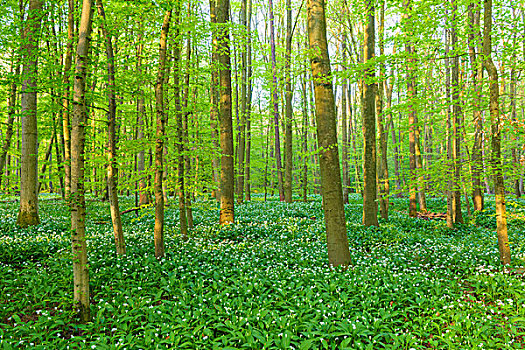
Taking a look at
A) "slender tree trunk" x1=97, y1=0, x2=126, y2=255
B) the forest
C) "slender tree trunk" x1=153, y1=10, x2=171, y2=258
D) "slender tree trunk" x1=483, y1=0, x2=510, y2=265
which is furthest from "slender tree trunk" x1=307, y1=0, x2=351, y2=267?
"slender tree trunk" x1=97, y1=0, x2=126, y2=255

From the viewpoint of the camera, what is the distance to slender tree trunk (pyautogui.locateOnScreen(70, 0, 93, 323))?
4.53 meters

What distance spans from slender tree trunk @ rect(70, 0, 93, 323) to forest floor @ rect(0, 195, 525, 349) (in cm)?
52

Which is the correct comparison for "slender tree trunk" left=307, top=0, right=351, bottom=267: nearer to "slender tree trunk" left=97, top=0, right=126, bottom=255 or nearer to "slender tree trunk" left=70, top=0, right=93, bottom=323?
"slender tree trunk" left=70, top=0, right=93, bottom=323

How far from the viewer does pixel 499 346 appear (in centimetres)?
404

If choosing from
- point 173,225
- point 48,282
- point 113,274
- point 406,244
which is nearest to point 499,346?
point 406,244

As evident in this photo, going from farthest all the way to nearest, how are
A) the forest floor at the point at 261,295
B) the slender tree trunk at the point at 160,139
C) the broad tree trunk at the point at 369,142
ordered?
the broad tree trunk at the point at 369,142 < the slender tree trunk at the point at 160,139 < the forest floor at the point at 261,295

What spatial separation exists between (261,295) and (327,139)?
3.87 m

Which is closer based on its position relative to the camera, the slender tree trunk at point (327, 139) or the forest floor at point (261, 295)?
the forest floor at point (261, 295)

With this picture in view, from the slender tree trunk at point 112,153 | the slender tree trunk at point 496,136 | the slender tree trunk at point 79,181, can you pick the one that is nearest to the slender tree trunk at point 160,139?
the slender tree trunk at point 112,153

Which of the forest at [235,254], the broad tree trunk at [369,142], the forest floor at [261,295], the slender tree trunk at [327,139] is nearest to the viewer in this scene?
the forest floor at [261,295]

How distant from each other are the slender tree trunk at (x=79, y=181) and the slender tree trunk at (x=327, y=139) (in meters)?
4.78

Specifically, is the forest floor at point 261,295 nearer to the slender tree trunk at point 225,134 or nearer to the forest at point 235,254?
the forest at point 235,254

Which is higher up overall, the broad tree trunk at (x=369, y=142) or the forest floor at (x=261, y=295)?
the broad tree trunk at (x=369, y=142)

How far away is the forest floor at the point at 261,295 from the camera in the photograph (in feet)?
14.1
